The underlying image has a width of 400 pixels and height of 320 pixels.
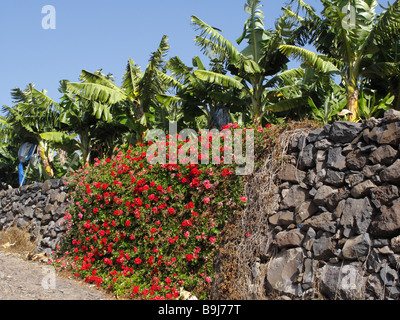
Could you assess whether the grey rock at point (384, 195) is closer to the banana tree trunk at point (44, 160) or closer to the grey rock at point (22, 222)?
the grey rock at point (22, 222)

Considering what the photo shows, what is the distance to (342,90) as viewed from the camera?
12.6 m

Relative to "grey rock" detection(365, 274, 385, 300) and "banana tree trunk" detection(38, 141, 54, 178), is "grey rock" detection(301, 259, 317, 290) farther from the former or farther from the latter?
"banana tree trunk" detection(38, 141, 54, 178)

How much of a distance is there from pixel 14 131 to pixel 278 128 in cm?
1317

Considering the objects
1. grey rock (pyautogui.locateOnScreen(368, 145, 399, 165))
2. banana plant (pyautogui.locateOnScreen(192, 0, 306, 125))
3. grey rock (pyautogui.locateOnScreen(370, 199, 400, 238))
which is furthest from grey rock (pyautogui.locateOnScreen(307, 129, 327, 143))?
banana plant (pyautogui.locateOnScreen(192, 0, 306, 125))

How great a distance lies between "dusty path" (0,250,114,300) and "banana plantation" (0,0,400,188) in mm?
5801

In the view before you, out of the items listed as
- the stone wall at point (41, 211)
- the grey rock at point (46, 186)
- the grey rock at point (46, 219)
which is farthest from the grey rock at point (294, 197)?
the grey rock at point (46, 186)

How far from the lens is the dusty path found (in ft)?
19.5

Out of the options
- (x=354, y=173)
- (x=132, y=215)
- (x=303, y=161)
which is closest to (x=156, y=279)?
(x=132, y=215)

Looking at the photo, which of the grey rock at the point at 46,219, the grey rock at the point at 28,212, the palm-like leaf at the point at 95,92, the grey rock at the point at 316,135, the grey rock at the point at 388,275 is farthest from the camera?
the palm-like leaf at the point at 95,92

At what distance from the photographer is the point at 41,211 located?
1104 cm

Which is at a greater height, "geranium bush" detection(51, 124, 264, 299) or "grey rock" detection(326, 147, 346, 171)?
"grey rock" detection(326, 147, 346, 171)

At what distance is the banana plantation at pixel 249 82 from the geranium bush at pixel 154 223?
4.19m

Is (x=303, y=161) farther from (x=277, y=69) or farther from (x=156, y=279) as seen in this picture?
(x=277, y=69)

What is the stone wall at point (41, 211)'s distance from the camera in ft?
32.9
